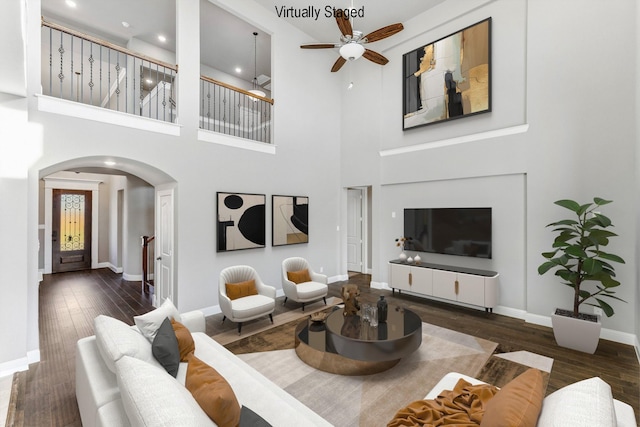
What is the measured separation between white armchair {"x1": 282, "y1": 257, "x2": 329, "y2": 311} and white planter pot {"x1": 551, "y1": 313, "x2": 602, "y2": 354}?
3076 mm

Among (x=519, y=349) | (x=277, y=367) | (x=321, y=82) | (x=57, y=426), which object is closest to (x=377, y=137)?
(x=321, y=82)

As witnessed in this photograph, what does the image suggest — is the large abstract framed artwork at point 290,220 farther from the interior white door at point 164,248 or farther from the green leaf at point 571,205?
the green leaf at point 571,205

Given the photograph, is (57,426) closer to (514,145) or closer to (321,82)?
(514,145)

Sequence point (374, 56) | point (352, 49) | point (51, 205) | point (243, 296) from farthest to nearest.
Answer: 1. point (51, 205)
2. point (374, 56)
3. point (243, 296)
4. point (352, 49)

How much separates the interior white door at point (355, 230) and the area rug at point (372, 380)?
4.43m

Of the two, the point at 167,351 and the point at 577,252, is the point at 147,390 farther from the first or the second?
the point at 577,252

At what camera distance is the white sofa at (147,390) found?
4.03ft

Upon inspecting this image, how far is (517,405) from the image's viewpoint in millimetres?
1360

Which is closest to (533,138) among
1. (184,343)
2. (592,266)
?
(592,266)

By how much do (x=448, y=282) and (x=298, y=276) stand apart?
2.52m

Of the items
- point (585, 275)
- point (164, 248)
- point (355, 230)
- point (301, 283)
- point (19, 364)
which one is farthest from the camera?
point (355, 230)

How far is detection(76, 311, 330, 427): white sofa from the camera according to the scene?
4.03 feet

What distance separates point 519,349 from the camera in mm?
3475

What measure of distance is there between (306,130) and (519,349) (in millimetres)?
5092
